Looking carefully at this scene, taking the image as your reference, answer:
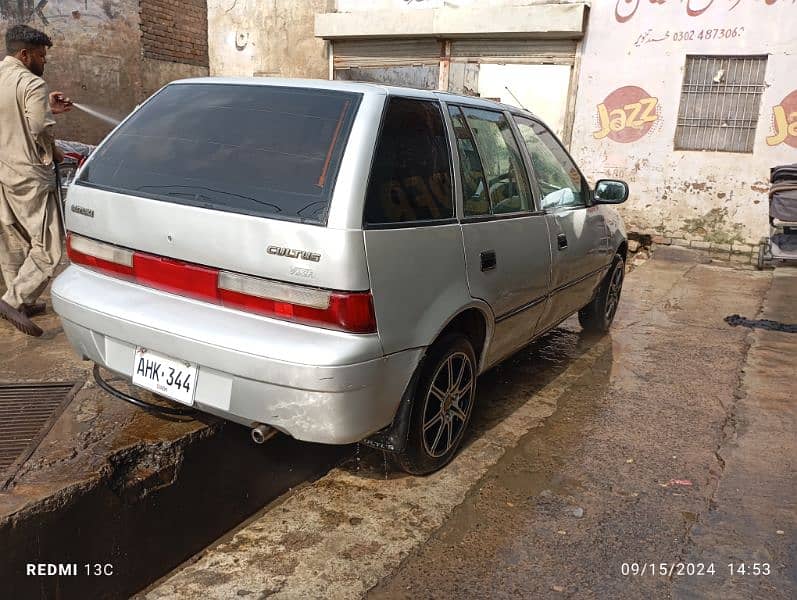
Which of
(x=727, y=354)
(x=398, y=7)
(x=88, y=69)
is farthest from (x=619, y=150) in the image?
(x=88, y=69)

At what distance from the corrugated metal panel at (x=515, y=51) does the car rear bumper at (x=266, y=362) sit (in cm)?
848

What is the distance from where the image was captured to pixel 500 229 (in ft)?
10.5

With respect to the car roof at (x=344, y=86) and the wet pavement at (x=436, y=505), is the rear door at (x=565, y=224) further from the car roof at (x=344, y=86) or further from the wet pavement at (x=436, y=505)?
the car roof at (x=344, y=86)

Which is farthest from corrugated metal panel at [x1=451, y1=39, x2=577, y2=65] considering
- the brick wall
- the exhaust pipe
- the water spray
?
the exhaust pipe

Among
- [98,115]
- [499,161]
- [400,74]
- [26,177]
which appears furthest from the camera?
[98,115]

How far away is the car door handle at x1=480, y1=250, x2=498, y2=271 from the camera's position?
118 inches

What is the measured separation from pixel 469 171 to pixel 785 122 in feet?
24.1

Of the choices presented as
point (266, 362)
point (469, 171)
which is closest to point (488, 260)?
point (469, 171)

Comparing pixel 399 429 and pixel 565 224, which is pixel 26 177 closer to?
pixel 399 429

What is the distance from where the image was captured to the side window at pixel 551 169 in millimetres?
3875

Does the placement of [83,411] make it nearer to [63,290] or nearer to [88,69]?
[63,290]

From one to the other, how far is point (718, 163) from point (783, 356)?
476 cm

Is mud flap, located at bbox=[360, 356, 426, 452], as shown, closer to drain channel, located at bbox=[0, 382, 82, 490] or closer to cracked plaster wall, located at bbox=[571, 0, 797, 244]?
drain channel, located at bbox=[0, 382, 82, 490]
